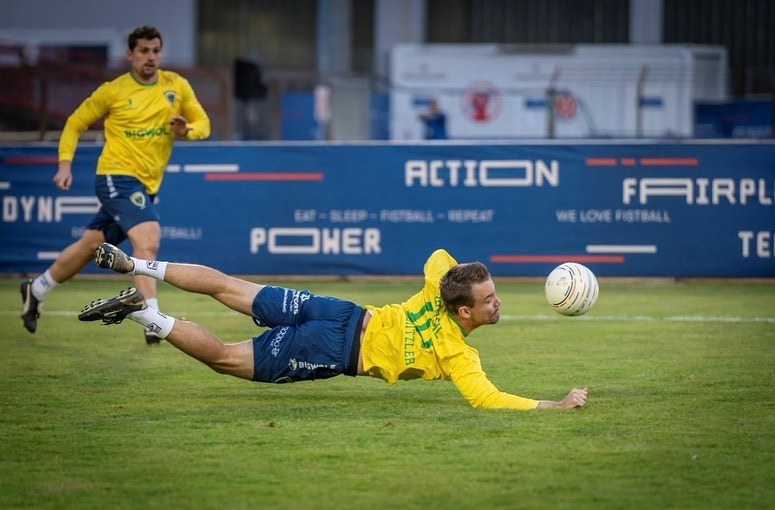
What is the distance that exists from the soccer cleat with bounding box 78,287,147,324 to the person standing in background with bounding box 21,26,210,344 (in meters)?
2.89

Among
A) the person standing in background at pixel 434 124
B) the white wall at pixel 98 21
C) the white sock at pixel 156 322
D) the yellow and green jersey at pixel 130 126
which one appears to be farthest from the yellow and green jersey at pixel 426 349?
the white wall at pixel 98 21

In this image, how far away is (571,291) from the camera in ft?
27.1

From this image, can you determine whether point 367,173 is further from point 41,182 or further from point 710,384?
point 710,384

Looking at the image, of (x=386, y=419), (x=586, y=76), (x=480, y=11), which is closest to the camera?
(x=386, y=419)

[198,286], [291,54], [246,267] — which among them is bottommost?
[246,267]

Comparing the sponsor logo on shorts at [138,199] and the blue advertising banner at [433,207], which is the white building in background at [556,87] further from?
the sponsor logo on shorts at [138,199]

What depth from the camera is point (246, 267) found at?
51.7 feet

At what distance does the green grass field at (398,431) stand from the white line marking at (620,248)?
416cm

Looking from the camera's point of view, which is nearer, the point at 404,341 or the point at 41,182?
the point at 404,341

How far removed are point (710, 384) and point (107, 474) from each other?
13.8 ft

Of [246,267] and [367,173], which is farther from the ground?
[367,173]

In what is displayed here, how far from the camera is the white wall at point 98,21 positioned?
37812mm

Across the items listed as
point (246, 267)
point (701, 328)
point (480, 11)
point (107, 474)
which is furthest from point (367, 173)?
point (480, 11)

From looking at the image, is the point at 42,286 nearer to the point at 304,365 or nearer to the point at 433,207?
the point at 304,365
